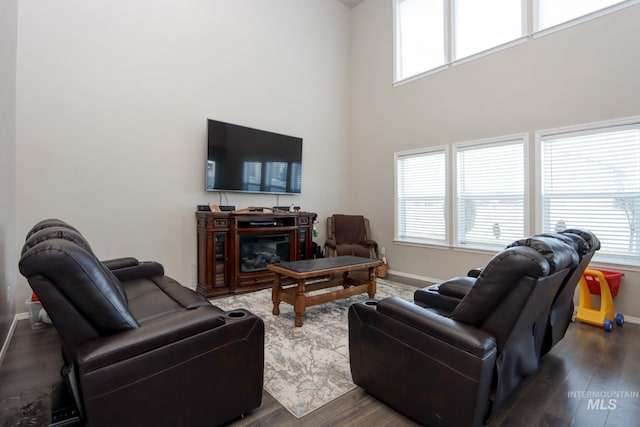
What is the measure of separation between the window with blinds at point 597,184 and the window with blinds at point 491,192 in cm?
26

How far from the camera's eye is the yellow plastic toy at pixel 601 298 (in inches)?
118

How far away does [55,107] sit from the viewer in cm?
318

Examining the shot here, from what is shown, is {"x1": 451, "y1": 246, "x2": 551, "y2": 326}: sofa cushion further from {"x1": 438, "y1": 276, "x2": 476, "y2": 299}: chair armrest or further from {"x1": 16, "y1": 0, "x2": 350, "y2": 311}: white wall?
{"x1": 16, "y1": 0, "x2": 350, "y2": 311}: white wall

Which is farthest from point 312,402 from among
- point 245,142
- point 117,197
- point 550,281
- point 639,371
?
point 245,142

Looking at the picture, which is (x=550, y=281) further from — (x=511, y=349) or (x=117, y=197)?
(x=117, y=197)

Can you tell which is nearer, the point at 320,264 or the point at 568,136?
the point at 320,264

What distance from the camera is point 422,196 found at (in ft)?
15.9

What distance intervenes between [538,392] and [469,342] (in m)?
1.04

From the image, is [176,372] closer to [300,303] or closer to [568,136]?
[300,303]

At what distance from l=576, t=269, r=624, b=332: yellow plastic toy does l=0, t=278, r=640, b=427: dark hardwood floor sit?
38 centimetres

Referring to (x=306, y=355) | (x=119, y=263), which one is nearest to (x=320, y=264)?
(x=306, y=355)

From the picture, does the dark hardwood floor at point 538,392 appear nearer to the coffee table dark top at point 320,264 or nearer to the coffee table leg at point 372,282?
the coffee table dark top at point 320,264

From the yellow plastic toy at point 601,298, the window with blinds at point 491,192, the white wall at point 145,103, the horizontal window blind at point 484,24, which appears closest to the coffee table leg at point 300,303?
the white wall at point 145,103

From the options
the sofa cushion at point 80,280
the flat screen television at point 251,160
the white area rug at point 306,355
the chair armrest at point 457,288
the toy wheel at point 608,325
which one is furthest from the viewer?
the flat screen television at point 251,160
